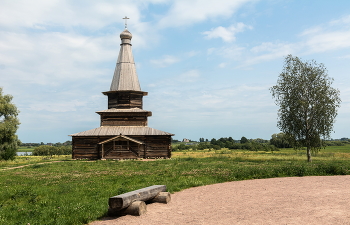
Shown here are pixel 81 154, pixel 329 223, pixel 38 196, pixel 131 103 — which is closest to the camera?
pixel 329 223

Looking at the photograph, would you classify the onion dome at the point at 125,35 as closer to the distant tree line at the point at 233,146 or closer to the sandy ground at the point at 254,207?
the distant tree line at the point at 233,146

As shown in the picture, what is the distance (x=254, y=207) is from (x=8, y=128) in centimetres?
4183

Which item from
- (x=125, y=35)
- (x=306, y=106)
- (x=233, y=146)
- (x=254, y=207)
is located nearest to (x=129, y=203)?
(x=254, y=207)

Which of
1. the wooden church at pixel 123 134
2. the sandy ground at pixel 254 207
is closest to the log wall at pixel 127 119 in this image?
the wooden church at pixel 123 134

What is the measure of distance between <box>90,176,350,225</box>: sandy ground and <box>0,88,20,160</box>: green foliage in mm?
36173

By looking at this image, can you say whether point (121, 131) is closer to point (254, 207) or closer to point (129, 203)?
point (129, 203)

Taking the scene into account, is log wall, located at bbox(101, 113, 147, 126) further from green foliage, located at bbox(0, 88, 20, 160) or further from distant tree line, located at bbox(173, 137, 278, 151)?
Result: distant tree line, located at bbox(173, 137, 278, 151)

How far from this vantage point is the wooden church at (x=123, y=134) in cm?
3906

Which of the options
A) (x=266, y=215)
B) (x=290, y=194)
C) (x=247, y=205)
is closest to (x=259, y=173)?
(x=290, y=194)

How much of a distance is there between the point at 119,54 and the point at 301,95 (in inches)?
1125

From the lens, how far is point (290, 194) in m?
11.0

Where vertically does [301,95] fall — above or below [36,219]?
above

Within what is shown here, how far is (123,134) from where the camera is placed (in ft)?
131

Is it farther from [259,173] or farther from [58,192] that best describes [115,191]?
[259,173]
